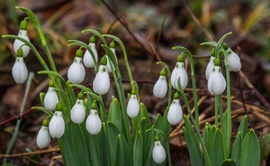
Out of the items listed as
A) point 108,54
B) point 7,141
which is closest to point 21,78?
point 108,54

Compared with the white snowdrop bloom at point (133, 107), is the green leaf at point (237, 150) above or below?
below

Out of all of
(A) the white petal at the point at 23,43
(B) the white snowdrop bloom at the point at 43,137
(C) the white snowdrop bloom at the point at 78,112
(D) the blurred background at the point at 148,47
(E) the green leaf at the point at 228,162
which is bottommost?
(E) the green leaf at the point at 228,162

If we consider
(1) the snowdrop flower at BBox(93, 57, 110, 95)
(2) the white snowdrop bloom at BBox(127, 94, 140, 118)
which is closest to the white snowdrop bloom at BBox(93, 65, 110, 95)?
(1) the snowdrop flower at BBox(93, 57, 110, 95)

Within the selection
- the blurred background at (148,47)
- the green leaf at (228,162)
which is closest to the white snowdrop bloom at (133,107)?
the green leaf at (228,162)

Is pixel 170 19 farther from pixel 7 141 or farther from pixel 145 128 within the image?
pixel 145 128

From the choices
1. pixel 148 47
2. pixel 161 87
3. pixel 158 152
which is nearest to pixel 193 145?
pixel 158 152

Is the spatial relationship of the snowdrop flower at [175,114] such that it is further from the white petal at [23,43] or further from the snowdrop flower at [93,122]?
the white petal at [23,43]
